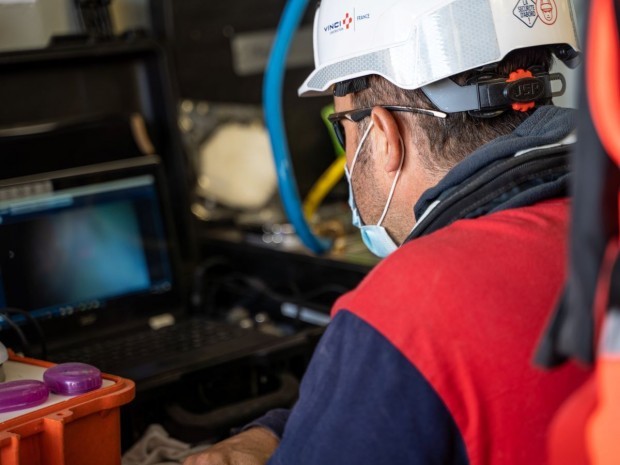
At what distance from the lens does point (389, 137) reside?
1.09 meters

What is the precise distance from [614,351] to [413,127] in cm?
57

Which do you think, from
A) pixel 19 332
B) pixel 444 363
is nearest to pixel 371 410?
pixel 444 363

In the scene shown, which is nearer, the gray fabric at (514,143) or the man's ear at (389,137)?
the gray fabric at (514,143)

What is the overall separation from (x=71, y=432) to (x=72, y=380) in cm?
6

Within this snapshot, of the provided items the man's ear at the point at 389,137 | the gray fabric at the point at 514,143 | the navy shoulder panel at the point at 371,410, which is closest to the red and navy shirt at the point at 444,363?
the navy shoulder panel at the point at 371,410

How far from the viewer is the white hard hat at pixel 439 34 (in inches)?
41.8

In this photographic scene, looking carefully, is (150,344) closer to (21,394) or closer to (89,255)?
(89,255)

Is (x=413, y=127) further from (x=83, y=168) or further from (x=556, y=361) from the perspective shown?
(x=83, y=168)

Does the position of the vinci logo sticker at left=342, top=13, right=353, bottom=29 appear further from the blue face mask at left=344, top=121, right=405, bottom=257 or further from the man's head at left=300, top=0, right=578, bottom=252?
the blue face mask at left=344, top=121, right=405, bottom=257

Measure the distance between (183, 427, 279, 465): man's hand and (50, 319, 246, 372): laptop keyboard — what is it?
1.12 ft

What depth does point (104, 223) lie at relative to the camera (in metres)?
1.60

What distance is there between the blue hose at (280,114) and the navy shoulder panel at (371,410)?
77 centimetres

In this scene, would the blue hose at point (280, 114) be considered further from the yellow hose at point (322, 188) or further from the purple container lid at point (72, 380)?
the purple container lid at point (72, 380)

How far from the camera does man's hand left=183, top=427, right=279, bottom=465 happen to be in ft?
3.61
